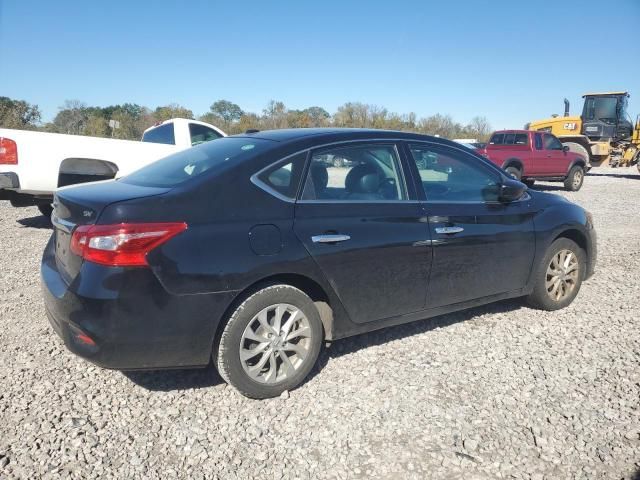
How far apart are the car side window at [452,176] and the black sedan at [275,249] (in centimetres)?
1

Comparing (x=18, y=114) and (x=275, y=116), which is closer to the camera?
(x=18, y=114)

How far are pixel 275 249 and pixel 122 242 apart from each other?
32.3 inches

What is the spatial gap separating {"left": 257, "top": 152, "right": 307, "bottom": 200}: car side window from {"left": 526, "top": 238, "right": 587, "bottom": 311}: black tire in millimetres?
2449

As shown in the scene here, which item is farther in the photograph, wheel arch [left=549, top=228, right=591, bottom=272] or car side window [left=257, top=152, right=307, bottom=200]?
wheel arch [left=549, top=228, right=591, bottom=272]

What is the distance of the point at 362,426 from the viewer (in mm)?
2666

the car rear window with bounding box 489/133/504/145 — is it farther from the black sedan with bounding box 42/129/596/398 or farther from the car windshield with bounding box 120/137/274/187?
the car windshield with bounding box 120/137/274/187

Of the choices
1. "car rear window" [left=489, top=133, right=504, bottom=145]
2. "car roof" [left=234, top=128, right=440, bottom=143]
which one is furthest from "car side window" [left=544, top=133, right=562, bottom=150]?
"car roof" [left=234, top=128, right=440, bottom=143]

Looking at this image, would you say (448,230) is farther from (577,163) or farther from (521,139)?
(577,163)

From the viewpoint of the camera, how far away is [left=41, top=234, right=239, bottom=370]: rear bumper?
2441 millimetres

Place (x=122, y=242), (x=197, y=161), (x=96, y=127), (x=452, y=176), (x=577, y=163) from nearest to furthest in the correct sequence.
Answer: (x=122, y=242), (x=197, y=161), (x=452, y=176), (x=577, y=163), (x=96, y=127)

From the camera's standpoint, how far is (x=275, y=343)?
288 cm

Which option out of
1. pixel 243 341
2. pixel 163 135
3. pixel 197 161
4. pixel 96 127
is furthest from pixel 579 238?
pixel 96 127

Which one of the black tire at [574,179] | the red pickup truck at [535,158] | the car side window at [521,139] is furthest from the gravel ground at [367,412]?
the black tire at [574,179]

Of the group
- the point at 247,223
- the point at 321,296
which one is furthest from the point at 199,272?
the point at 321,296
